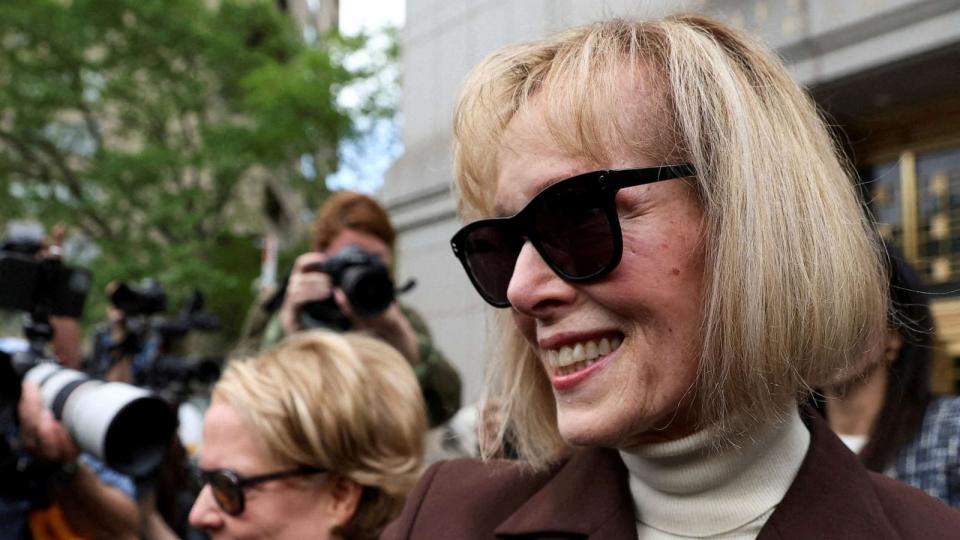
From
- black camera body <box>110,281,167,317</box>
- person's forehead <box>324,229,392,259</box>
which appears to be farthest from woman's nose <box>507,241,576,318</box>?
black camera body <box>110,281,167,317</box>

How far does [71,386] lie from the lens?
9.03ft

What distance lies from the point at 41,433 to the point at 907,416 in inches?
92.8

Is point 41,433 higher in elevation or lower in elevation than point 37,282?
lower

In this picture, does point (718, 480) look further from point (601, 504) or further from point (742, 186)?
point (742, 186)

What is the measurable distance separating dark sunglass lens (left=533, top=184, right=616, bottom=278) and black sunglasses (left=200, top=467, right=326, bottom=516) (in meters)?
1.22

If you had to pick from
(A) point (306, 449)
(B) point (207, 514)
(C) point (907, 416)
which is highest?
(A) point (306, 449)

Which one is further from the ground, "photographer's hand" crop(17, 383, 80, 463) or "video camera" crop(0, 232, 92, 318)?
"video camera" crop(0, 232, 92, 318)

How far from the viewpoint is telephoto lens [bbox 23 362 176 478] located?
2547 mm

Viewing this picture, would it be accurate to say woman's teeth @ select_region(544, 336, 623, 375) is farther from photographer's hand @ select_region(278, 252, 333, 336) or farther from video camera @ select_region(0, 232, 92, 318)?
video camera @ select_region(0, 232, 92, 318)

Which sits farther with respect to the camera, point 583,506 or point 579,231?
Result: point 583,506

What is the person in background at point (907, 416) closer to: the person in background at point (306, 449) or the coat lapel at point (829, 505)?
the coat lapel at point (829, 505)

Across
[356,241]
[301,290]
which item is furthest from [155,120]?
[301,290]

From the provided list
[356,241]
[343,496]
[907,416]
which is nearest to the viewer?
[343,496]

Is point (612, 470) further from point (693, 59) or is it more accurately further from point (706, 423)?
point (693, 59)
